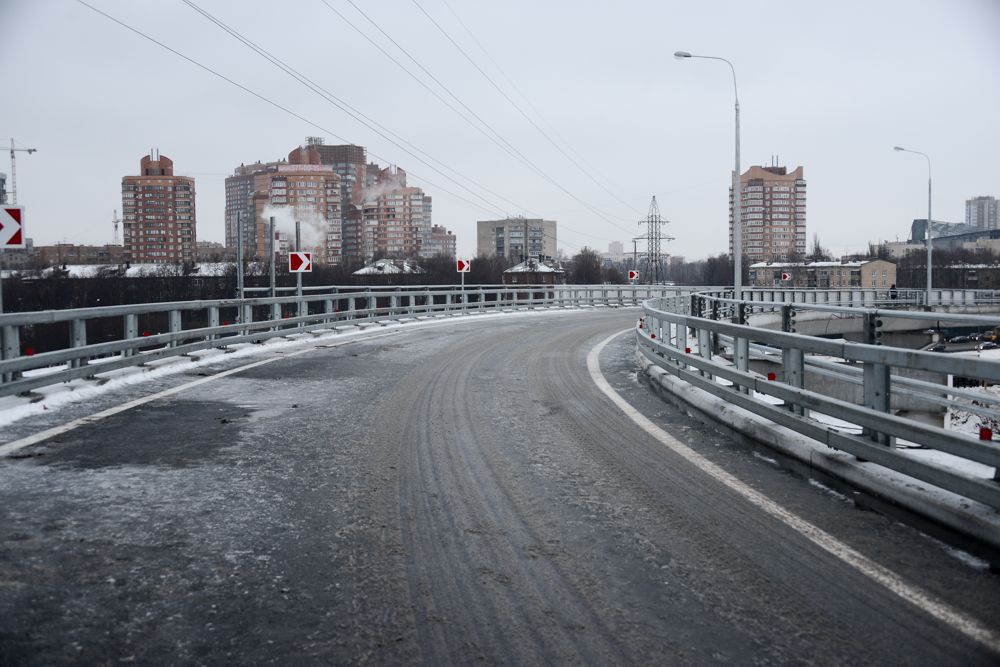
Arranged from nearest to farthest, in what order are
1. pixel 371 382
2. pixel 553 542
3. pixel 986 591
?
pixel 986 591 < pixel 553 542 < pixel 371 382

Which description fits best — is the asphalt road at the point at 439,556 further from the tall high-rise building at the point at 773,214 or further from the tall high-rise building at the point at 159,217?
the tall high-rise building at the point at 773,214

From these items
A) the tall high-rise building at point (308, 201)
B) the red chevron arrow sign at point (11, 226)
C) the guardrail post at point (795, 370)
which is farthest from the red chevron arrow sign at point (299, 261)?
the tall high-rise building at point (308, 201)

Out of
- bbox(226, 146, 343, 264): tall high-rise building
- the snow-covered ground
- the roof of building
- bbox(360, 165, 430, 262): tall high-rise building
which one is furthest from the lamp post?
bbox(360, 165, 430, 262): tall high-rise building

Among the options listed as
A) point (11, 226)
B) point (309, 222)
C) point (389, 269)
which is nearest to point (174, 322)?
point (11, 226)

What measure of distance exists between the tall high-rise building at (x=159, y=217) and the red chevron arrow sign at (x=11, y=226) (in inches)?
5035

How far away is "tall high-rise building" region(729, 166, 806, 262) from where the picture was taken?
537 feet

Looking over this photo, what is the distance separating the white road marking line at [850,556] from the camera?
3348mm

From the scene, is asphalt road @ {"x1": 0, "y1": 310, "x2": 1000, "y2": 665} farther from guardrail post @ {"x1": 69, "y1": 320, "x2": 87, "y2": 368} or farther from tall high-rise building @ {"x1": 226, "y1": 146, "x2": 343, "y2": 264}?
tall high-rise building @ {"x1": 226, "y1": 146, "x2": 343, "y2": 264}

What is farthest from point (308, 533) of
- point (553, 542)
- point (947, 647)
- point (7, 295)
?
point (7, 295)

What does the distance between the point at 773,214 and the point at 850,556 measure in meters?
172

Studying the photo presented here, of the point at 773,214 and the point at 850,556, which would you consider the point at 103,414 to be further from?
the point at 773,214

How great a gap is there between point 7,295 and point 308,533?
→ 249 ft

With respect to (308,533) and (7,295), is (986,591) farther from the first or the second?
(7,295)

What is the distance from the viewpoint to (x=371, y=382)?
11750 mm
